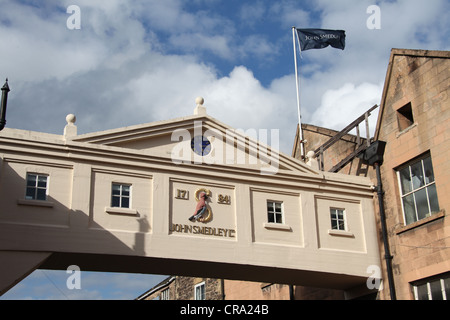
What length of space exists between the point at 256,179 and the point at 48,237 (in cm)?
762

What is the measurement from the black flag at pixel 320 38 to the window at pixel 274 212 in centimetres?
888

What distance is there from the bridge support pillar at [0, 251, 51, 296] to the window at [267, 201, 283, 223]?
315 inches

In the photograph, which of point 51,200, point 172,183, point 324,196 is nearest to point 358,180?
point 324,196

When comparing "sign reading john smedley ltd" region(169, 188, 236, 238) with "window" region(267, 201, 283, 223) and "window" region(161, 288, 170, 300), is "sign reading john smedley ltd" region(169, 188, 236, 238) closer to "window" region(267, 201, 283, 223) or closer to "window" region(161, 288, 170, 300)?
"window" region(267, 201, 283, 223)

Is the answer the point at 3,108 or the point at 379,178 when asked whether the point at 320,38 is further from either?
the point at 3,108

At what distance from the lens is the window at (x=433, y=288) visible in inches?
810

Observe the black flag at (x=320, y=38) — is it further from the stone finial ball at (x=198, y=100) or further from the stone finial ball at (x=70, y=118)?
the stone finial ball at (x=70, y=118)

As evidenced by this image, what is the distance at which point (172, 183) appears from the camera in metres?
21.4

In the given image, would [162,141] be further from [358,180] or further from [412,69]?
[412,69]

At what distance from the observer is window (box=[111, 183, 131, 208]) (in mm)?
20453

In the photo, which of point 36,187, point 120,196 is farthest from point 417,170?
point 36,187

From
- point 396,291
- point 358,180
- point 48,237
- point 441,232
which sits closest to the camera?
point 48,237

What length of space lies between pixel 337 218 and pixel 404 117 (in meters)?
4.54
